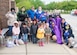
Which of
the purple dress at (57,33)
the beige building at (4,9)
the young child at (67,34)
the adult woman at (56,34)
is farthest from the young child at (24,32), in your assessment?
the beige building at (4,9)

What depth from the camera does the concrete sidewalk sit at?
41.3 ft

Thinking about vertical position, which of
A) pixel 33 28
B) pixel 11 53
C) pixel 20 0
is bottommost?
pixel 11 53

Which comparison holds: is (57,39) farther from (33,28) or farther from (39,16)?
(39,16)

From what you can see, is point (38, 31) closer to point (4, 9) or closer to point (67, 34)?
point (67, 34)

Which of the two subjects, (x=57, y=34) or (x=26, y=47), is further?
(x=57, y=34)

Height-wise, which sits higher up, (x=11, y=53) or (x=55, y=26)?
(x=55, y=26)

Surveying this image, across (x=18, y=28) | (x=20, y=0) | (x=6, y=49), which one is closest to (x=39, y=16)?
(x=18, y=28)

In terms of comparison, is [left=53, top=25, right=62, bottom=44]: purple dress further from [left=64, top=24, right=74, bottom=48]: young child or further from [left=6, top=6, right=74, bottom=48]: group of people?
[left=64, top=24, right=74, bottom=48]: young child

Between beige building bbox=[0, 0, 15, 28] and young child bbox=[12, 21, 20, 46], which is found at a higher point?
beige building bbox=[0, 0, 15, 28]

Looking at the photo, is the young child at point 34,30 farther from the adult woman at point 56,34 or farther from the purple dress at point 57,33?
the purple dress at point 57,33

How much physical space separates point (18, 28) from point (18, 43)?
0.77 meters

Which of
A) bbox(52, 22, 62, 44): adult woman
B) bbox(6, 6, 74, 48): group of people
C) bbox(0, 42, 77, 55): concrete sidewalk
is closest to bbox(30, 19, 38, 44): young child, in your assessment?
bbox(6, 6, 74, 48): group of people

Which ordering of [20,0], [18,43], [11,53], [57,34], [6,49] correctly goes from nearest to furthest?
[11,53] → [6,49] → [18,43] → [57,34] → [20,0]

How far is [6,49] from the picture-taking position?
13344 millimetres
